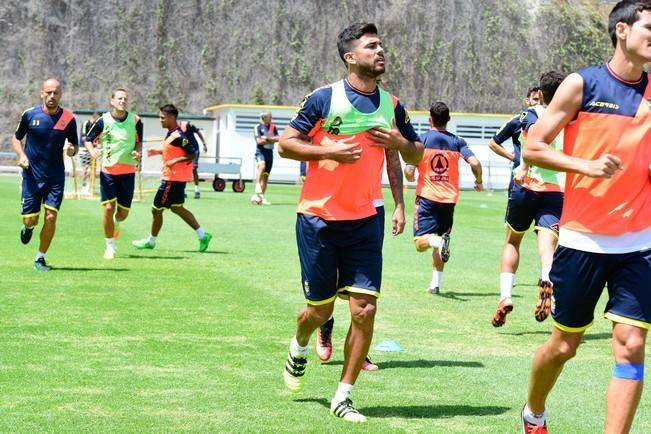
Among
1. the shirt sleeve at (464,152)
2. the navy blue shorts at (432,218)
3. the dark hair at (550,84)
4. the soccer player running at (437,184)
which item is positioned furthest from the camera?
the navy blue shorts at (432,218)

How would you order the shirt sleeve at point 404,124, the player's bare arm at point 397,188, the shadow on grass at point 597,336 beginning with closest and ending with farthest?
the shirt sleeve at point 404,124 < the player's bare arm at point 397,188 < the shadow on grass at point 597,336

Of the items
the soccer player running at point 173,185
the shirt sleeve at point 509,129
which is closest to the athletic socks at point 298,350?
the shirt sleeve at point 509,129

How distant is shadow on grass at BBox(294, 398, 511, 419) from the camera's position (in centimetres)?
684

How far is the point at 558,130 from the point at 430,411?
7.05 feet

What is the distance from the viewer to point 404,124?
736cm

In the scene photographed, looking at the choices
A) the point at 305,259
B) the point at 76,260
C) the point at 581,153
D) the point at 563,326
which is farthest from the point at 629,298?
the point at 76,260

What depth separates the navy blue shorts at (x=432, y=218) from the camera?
13367mm

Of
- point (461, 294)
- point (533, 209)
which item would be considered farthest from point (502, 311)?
point (461, 294)

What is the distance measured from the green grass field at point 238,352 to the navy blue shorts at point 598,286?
3.46 ft

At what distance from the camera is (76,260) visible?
15.5 meters

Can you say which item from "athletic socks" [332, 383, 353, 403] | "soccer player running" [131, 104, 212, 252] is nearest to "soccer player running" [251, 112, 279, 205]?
"soccer player running" [131, 104, 212, 252]

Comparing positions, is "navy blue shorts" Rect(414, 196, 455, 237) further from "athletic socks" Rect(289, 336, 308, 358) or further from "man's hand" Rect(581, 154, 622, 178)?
"man's hand" Rect(581, 154, 622, 178)

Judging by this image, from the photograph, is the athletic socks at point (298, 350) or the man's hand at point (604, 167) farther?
the athletic socks at point (298, 350)

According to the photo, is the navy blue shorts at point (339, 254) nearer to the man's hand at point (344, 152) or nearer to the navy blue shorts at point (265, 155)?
the man's hand at point (344, 152)
